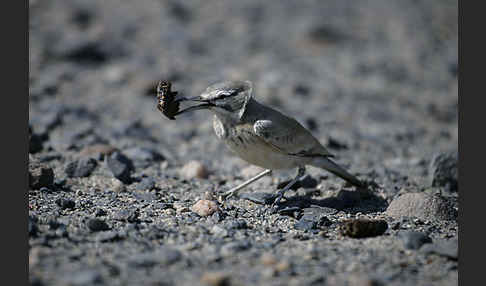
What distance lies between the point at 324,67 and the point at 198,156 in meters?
5.83

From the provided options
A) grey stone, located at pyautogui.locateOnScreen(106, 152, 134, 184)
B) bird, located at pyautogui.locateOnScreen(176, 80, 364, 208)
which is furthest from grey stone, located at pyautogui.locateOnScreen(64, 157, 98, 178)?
bird, located at pyautogui.locateOnScreen(176, 80, 364, 208)

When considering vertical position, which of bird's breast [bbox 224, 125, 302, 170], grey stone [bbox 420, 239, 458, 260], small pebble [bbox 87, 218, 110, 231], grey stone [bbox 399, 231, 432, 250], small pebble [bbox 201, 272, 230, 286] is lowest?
small pebble [bbox 201, 272, 230, 286]

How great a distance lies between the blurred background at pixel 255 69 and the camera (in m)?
9.38

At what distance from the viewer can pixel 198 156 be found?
851 centimetres

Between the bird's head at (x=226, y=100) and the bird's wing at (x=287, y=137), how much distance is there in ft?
0.90

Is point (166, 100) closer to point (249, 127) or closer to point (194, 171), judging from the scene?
point (249, 127)

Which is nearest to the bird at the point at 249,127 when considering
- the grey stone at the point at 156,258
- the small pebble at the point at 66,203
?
the small pebble at the point at 66,203

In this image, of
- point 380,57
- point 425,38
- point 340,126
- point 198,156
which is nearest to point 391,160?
point 340,126

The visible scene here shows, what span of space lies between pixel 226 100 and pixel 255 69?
671 cm

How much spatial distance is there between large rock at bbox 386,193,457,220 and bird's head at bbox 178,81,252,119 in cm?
206

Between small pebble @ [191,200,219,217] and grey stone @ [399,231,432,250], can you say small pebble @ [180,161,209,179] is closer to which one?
small pebble @ [191,200,219,217]

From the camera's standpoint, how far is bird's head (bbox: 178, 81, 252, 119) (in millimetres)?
5988

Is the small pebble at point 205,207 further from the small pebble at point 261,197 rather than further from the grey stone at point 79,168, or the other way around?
the grey stone at point 79,168

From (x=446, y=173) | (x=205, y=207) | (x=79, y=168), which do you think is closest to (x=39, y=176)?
(x=79, y=168)
